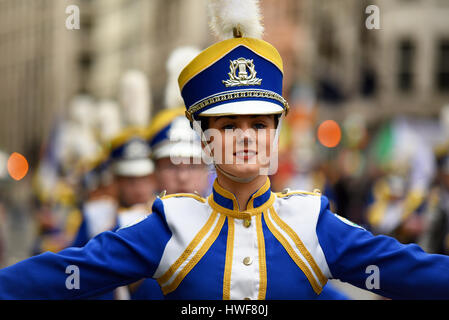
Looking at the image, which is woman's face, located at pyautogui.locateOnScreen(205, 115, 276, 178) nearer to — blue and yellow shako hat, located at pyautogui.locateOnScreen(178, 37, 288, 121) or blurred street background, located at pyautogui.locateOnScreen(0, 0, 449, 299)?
blue and yellow shako hat, located at pyautogui.locateOnScreen(178, 37, 288, 121)

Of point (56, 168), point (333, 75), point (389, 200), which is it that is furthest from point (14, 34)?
point (389, 200)

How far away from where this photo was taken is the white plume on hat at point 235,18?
10.5ft

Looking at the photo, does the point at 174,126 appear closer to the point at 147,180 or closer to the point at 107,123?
the point at 147,180

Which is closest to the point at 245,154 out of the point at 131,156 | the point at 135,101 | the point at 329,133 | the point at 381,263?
the point at 381,263

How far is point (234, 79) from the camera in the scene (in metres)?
3.22

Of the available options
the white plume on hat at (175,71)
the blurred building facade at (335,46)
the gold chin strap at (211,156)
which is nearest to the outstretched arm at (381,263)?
the gold chin strap at (211,156)

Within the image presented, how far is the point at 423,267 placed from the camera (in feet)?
9.56

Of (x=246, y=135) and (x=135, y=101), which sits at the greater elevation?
(x=135, y=101)

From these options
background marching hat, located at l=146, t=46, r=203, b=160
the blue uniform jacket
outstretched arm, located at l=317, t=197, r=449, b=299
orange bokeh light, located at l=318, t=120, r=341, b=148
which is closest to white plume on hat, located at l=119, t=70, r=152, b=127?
background marching hat, located at l=146, t=46, r=203, b=160

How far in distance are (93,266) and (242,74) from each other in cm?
107

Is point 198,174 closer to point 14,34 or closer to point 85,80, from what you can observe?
point 85,80

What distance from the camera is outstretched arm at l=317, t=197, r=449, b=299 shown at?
2900 mm

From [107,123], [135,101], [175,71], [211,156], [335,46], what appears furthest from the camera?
[335,46]
